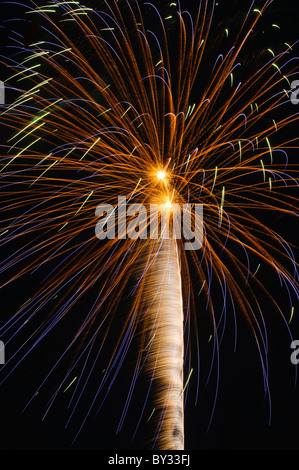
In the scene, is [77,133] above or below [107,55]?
below

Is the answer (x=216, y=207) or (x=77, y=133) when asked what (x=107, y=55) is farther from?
(x=216, y=207)

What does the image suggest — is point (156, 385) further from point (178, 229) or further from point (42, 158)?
point (42, 158)

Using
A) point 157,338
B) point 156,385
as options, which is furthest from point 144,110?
point 156,385

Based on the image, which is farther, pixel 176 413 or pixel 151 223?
pixel 151 223

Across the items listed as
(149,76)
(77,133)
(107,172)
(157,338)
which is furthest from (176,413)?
(149,76)
